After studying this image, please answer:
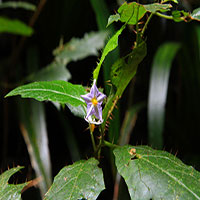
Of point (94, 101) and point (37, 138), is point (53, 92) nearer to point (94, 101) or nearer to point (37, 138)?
point (94, 101)

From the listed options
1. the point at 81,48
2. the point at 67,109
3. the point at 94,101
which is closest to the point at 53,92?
the point at 94,101

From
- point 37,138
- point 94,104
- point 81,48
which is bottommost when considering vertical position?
point 37,138

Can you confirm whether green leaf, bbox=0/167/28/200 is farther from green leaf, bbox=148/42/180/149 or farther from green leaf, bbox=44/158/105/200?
green leaf, bbox=148/42/180/149

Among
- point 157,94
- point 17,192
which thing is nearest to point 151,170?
point 17,192

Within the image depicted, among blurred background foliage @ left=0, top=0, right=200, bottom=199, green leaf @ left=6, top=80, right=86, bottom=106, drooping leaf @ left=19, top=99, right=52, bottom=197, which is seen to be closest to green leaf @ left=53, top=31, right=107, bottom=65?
blurred background foliage @ left=0, top=0, right=200, bottom=199

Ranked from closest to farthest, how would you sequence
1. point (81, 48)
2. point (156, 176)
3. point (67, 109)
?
point (156, 176) → point (67, 109) → point (81, 48)
